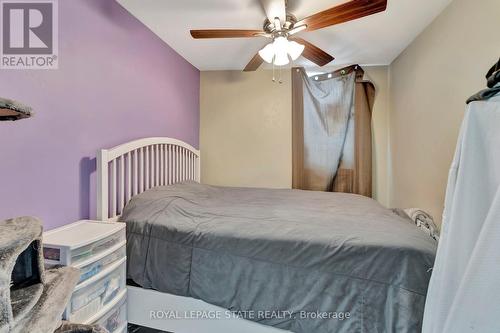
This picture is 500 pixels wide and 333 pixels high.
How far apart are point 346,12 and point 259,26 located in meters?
0.82

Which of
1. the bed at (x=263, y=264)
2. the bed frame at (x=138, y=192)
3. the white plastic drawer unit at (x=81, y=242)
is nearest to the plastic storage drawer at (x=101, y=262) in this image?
the white plastic drawer unit at (x=81, y=242)

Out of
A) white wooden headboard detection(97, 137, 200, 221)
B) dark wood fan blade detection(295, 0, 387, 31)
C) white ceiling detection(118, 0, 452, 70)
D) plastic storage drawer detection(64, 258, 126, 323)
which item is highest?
white ceiling detection(118, 0, 452, 70)

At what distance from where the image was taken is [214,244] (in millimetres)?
1358

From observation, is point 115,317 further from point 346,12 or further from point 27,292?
point 346,12

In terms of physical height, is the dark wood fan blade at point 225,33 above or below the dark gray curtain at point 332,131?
above

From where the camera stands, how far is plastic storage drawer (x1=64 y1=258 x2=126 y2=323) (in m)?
1.09

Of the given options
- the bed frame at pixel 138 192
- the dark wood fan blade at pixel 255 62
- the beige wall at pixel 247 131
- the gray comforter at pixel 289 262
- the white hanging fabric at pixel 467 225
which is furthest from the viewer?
the beige wall at pixel 247 131

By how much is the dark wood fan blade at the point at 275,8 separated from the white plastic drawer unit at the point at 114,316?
1946 millimetres

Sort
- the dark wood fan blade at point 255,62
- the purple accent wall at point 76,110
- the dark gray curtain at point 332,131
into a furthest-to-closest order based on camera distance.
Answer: the dark gray curtain at point 332,131
the dark wood fan blade at point 255,62
the purple accent wall at point 76,110

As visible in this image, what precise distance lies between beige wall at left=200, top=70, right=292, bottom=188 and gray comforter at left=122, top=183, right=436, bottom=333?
155 cm

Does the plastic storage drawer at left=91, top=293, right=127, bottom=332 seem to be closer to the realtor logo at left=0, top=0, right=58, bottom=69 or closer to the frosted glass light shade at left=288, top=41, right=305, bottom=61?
the realtor logo at left=0, top=0, right=58, bottom=69

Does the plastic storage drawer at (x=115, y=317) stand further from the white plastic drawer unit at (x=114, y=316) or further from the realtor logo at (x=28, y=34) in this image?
the realtor logo at (x=28, y=34)

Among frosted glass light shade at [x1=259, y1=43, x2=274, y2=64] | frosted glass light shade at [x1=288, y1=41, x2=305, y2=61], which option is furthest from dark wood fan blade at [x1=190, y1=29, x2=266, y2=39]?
frosted glass light shade at [x1=288, y1=41, x2=305, y2=61]

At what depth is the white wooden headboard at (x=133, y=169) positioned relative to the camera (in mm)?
1554
